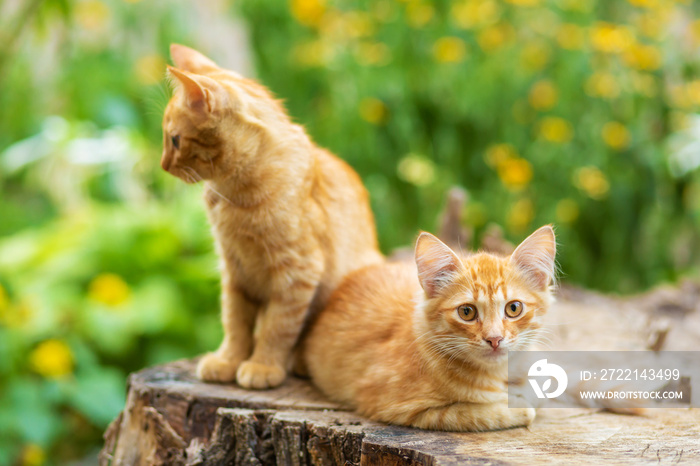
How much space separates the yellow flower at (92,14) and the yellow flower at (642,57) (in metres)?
3.57

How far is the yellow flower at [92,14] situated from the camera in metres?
4.80

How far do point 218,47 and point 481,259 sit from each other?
4.26 m

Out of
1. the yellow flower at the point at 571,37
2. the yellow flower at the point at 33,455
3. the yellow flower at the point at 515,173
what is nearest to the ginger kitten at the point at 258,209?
the yellow flower at the point at 33,455

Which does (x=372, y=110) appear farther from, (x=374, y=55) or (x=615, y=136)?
(x=615, y=136)

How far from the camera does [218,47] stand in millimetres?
5336

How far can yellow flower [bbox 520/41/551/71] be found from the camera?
3.60m

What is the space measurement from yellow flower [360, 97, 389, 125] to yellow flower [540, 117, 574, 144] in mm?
843

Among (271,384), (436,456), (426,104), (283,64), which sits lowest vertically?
(436,456)

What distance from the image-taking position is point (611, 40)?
353 centimetres

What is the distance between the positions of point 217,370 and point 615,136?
104 inches

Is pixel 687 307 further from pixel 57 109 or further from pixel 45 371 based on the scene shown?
pixel 57 109

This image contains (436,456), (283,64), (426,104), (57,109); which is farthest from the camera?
(57,109)

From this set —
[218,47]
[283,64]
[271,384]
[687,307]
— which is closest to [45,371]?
[271,384]

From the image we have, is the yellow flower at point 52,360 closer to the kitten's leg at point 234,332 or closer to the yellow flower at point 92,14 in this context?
the kitten's leg at point 234,332
